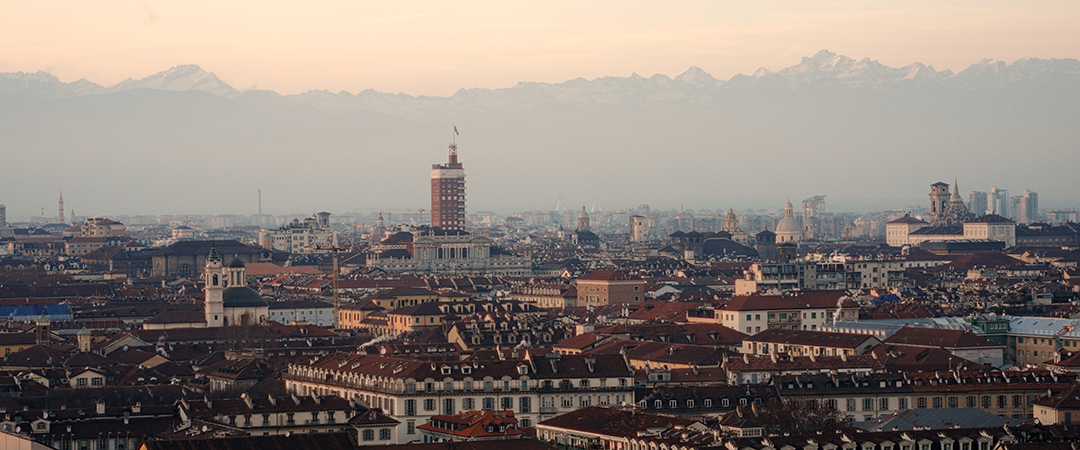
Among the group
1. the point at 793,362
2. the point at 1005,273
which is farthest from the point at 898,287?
the point at 793,362

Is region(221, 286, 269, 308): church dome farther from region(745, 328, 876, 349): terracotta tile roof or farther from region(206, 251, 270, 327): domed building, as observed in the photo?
region(745, 328, 876, 349): terracotta tile roof

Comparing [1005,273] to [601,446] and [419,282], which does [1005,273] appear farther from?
[601,446]

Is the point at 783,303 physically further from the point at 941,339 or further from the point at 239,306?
the point at 239,306

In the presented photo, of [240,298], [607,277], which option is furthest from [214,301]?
[607,277]

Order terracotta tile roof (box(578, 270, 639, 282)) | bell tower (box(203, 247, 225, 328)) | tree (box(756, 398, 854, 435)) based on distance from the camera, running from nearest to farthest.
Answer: tree (box(756, 398, 854, 435)) < bell tower (box(203, 247, 225, 328)) < terracotta tile roof (box(578, 270, 639, 282))

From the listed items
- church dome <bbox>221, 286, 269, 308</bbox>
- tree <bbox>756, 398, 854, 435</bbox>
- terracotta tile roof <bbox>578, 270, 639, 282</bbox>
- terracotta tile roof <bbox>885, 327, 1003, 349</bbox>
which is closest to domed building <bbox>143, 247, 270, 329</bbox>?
church dome <bbox>221, 286, 269, 308</bbox>
